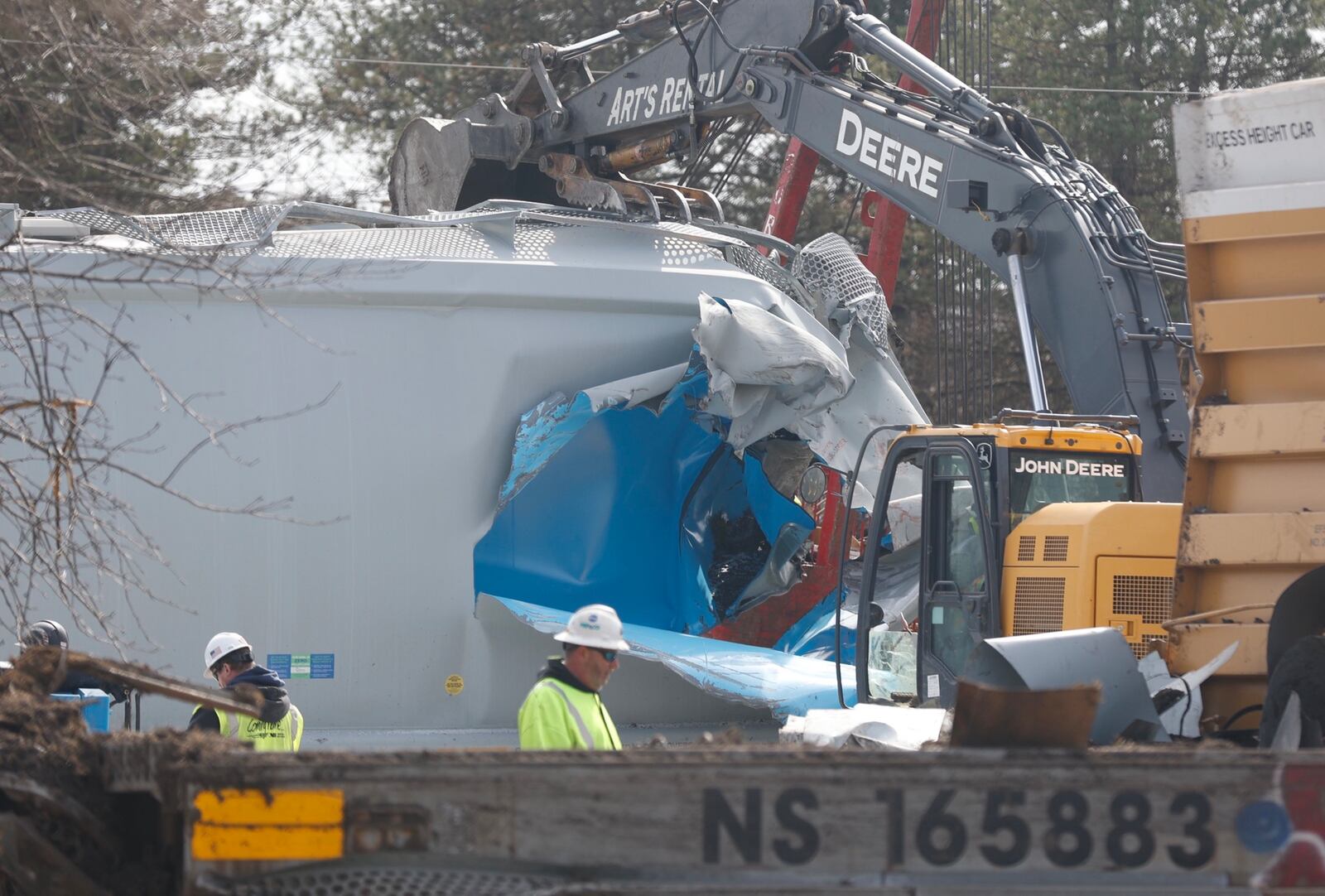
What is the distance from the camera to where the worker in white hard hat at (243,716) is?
6168 millimetres

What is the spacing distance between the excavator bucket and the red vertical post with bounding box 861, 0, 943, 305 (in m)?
4.41

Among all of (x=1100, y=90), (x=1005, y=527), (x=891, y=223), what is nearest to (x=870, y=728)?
(x=1005, y=527)

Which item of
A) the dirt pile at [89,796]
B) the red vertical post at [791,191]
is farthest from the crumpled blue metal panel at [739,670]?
the red vertical post at [791,191]

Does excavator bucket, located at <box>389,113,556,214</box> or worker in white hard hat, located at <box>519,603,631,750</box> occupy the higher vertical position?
excavator bucket, located at <box>389,113,556,214</box>

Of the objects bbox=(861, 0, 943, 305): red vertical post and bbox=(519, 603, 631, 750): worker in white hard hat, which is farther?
bbox=(861, 0, 943, 305): red vertical post

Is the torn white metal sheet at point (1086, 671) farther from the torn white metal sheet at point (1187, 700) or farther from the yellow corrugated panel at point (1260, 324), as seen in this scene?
the yellow corrugated panel at point (1260, 324)

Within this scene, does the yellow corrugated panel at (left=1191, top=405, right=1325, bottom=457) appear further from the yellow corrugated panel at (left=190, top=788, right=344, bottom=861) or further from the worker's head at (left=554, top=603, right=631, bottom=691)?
the yellow corrugated panel at (left=190, top=788, right=344, bottom=861)

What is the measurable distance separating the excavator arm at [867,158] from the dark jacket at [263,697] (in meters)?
3.87

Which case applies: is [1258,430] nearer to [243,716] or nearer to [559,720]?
[559,720]

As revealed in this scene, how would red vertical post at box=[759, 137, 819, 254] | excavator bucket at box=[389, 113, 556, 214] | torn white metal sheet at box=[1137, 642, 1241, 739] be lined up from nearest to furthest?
Result: torn white metal sheet at box=[1137, 642, 1241, 739] → excavator bucket at box=[389, 113, 556, 214] → red vertical post at box=[759, 137, 819, 254]

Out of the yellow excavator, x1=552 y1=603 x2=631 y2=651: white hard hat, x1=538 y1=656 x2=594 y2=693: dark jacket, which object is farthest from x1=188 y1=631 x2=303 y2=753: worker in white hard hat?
the yellow excavator

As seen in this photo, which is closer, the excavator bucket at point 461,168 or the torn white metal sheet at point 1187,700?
the torn white metal sheet at point 1187,700

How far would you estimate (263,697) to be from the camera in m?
5.93

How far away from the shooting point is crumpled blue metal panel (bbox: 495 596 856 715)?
8.46 m
